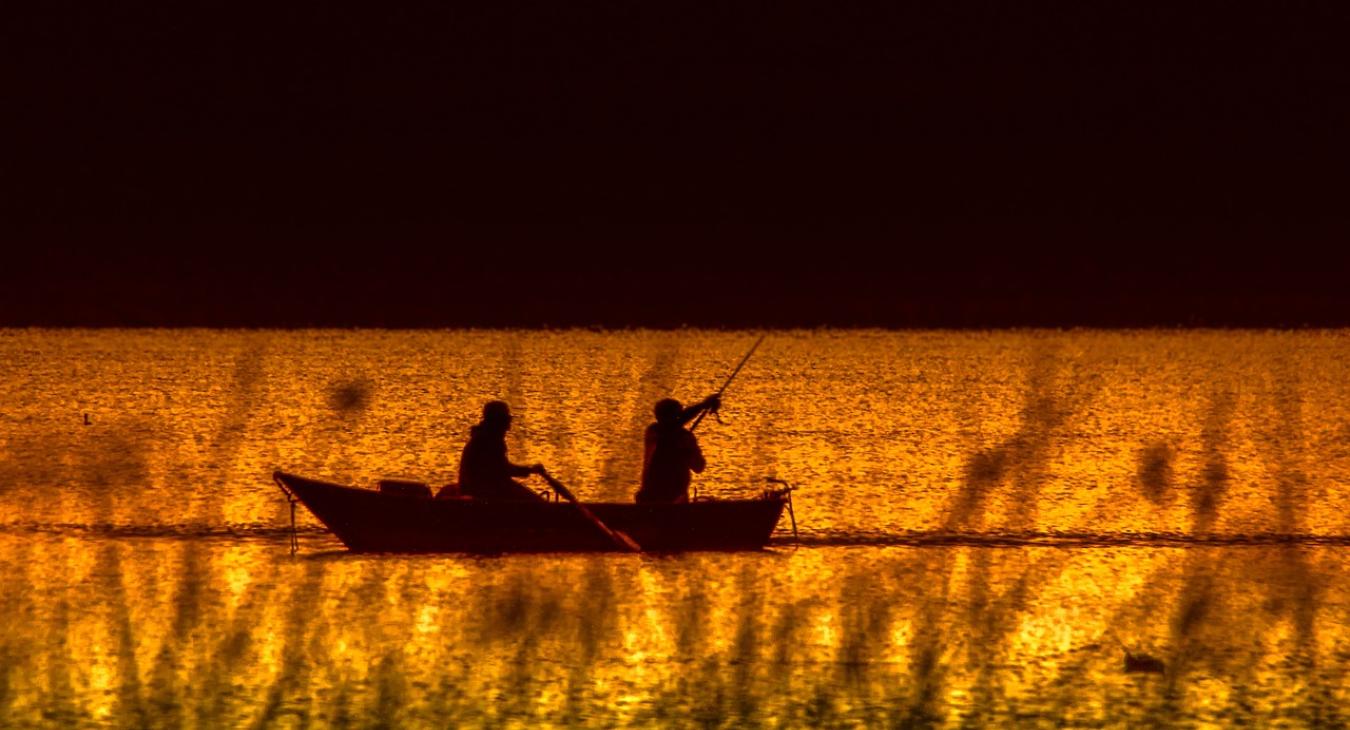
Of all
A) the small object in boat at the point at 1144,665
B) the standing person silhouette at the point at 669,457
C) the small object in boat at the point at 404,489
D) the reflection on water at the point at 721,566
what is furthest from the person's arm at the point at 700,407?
the small object in boat at the point at 1144,665

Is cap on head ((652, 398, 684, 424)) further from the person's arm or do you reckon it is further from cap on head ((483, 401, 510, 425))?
cap on head ((483, 401, 510, 425))

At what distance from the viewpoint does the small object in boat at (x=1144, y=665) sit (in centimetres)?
613

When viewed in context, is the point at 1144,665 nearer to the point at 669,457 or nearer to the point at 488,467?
the point at 669,457

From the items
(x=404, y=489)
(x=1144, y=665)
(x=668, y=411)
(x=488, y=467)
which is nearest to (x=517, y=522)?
(x=488, y=467)

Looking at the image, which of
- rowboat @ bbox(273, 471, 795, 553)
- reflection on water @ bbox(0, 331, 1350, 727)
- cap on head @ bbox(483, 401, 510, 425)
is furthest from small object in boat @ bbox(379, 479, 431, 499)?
cap on head @ bbox(483, 401, 510, 425)

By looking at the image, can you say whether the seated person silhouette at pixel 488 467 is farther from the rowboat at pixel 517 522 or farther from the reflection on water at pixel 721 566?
the reflection on water at pixel 721 566

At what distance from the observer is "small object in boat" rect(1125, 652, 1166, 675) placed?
20.1ft

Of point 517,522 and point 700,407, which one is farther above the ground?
point 700,407

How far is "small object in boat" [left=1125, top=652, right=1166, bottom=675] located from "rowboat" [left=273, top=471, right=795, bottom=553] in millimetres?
1960

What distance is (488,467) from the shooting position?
7.78 metres

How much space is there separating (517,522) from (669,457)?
60 centimetres

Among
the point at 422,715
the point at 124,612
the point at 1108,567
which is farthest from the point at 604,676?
the point at 1108,567

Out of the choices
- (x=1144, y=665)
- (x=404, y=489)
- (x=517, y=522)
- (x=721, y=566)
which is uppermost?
(x=404, y=489)

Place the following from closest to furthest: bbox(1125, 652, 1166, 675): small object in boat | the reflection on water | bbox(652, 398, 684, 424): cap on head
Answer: the reflection on water
bbox(1125, 652, 1166, 675): small object in boat
bbox(652, 398, 684, 424): cap on head
